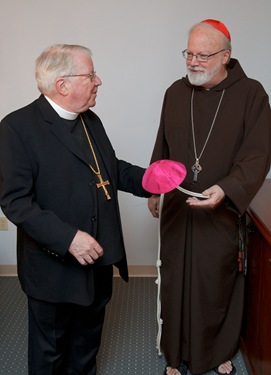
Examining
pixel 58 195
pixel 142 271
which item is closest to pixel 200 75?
pixel 58 195

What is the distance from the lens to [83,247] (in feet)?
4.89

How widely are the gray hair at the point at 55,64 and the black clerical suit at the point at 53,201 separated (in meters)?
0.09

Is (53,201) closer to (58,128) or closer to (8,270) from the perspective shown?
(58,128)

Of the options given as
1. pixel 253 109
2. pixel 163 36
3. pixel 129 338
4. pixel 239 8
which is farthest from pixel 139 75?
pixel 129 338

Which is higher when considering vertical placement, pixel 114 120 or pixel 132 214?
pixel 114 120

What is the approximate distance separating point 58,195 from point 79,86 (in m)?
0.40

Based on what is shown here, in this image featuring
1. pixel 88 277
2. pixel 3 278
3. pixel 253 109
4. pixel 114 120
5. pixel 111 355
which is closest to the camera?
pixel 88 277

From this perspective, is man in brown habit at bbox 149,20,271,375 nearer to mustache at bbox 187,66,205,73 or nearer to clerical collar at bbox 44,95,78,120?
mustache at bbox 187,66,205,73

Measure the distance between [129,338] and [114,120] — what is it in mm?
1395

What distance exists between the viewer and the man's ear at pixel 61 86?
1566 millimetres

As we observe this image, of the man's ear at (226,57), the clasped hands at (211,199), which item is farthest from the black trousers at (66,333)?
the man's ear at (226,57)

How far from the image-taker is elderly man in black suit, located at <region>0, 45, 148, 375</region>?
59.0 inches

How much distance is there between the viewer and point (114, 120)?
301 centimetres

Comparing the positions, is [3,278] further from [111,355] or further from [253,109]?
[253,109]
